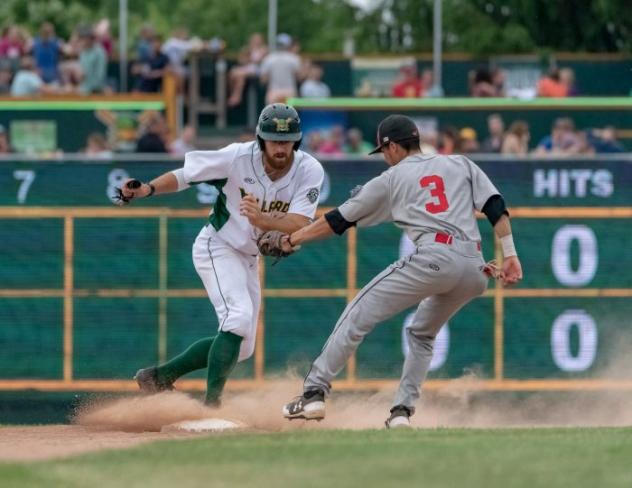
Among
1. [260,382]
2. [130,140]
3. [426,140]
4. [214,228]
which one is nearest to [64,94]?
[130,140]

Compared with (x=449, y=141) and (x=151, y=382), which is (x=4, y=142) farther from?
(x=151, y=382)

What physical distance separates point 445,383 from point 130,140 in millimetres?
7437

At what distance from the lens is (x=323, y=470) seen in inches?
370

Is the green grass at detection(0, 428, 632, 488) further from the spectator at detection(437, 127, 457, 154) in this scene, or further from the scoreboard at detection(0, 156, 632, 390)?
the spectator at detection(437, 127, 457, 154)

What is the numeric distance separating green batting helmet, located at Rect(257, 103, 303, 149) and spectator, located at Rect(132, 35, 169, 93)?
38.6 ft

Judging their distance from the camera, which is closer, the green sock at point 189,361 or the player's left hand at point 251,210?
the player's left hand at point 251,210

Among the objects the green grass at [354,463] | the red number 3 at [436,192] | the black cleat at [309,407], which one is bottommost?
the black cleat at [309,407]

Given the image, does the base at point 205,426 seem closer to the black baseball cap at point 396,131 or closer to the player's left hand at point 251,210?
the player's left hand at point 251,210

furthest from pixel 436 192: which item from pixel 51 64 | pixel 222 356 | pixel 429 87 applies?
pixel 51 64

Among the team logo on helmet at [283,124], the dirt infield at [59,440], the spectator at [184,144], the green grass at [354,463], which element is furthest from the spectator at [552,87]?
the green grass at [354,463]

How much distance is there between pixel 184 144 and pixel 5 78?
10.3 ft

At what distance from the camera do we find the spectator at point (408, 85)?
75.8 ft

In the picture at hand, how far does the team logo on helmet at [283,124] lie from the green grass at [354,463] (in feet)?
7.05

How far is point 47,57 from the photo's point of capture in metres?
24.5
